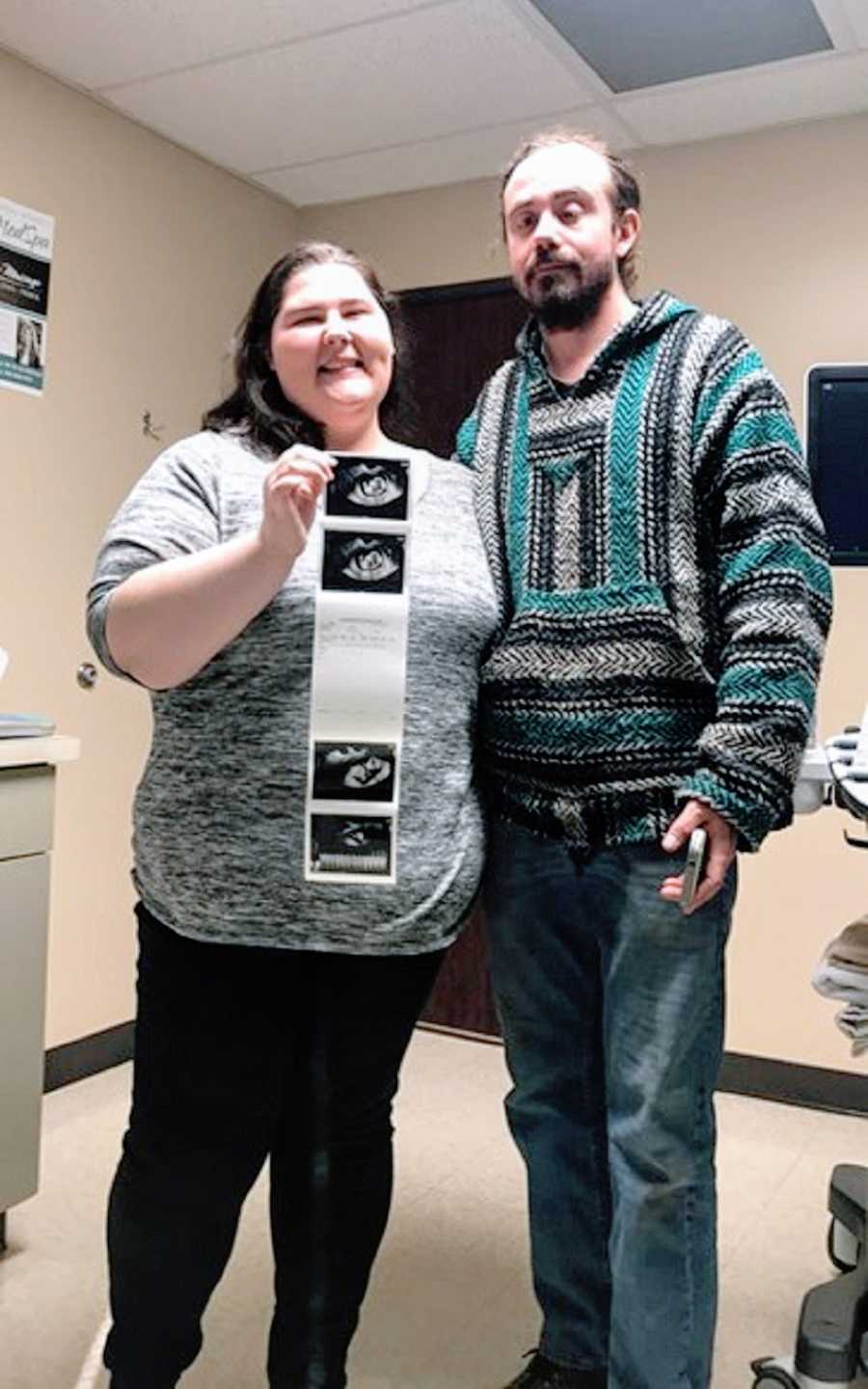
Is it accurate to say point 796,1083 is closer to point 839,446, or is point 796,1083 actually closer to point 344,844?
point 839,446

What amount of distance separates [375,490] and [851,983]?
80 cm

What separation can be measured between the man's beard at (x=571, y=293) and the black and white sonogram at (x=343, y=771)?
0.52 metres

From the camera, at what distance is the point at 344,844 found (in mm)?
1115

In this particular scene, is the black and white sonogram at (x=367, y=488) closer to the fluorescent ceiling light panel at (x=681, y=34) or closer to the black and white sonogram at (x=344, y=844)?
the black and white sonogram at (x=344, y=844)

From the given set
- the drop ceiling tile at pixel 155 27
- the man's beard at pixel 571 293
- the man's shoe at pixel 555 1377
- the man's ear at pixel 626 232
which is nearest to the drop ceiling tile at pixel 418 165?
the drop ceiling tile at pixel 155 27

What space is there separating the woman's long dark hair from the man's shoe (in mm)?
1072

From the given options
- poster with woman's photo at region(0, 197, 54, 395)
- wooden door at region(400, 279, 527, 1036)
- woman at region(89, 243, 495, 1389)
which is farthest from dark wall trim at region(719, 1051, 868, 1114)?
poster with woman's photo at region(0, 197, 54, 395)

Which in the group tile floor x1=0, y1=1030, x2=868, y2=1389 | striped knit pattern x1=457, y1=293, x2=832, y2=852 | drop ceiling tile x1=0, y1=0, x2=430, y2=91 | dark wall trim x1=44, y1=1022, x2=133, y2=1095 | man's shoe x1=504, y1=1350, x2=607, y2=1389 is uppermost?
drop ceiling tile x1=0, y1=0, x2=430, y2=91

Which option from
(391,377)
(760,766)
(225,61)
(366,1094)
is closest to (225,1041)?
(366,1094)

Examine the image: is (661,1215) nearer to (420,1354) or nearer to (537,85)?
(420,1354)

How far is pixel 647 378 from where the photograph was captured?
124 cm

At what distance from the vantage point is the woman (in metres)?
1.11

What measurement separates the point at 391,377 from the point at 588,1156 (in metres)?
0.89

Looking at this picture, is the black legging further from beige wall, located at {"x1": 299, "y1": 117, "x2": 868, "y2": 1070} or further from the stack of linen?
beige wall, located at {"x1": 299, "y1": 117, "x2": 868, "y2": 1070}
